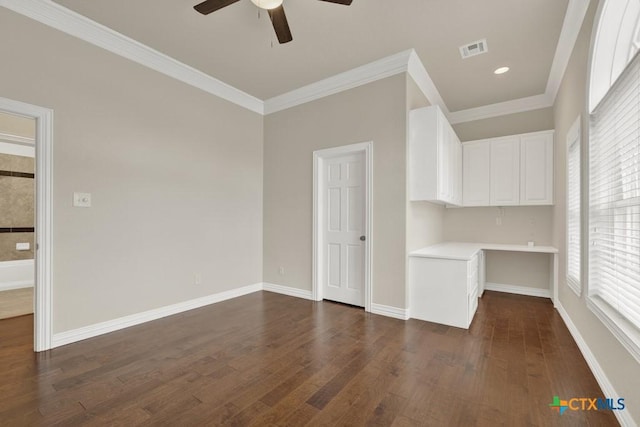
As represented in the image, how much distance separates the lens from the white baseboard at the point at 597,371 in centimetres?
168

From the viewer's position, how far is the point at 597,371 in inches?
86.4

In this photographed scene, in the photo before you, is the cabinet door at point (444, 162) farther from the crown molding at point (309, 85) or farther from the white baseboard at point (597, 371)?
the white baseboard at point (597, 371)

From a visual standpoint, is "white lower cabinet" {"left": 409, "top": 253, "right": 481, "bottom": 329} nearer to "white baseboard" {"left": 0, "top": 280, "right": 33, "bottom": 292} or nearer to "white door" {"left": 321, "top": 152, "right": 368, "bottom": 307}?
"white door" {"left": 321, "top": 152, "right": 368, "bottom": 307}

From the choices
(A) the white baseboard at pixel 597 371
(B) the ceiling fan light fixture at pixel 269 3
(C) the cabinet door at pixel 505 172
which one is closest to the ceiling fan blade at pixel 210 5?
(B) the ceiling fan light fixture at pixel 269 3

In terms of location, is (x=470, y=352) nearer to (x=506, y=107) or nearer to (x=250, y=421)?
(x=250, y=421)

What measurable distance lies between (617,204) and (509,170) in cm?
277

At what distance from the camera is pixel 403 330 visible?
3133 millimetres

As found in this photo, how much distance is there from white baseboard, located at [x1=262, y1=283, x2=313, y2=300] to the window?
3128 mm

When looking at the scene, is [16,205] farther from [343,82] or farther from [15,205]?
[343,82]

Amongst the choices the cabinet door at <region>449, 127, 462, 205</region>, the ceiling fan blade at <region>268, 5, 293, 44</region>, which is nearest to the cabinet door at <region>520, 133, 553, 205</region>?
the cabinet door at <region>449, 127, 462, 205</region>

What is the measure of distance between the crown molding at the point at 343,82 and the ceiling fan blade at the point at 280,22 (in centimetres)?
145

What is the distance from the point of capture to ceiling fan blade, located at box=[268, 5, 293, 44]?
2.37m

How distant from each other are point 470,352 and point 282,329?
1844 mm

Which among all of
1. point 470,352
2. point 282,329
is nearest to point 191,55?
point 282,329
